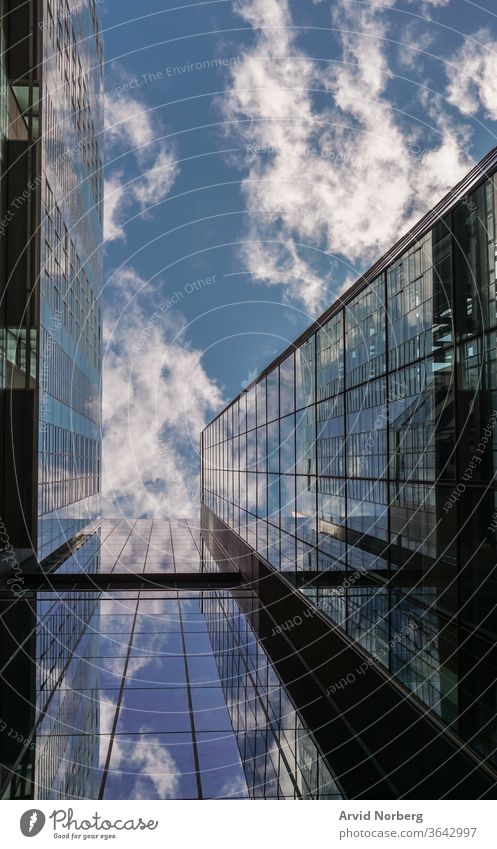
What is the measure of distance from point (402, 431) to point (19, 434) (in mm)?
14325

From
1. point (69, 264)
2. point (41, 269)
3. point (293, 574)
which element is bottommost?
point (293, 574)

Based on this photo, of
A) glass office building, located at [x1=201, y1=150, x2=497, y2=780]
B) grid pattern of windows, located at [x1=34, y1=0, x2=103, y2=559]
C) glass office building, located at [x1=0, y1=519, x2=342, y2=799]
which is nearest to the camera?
glass office building, located at [x1=0, y1=519, x2=342, y2=799]

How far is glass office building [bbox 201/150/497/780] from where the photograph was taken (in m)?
9.83

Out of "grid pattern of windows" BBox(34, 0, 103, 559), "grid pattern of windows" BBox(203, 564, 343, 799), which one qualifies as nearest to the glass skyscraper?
"grid pattern of windows" BBox(203, 564, 343, 799)

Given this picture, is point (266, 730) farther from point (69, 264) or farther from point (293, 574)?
point (69, 264)

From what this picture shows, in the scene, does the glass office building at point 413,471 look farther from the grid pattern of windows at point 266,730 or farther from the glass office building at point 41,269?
the glass office building at point 41,269

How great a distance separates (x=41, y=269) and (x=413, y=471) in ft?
53.6

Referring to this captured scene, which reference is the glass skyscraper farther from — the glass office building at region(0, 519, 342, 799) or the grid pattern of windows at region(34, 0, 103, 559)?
the grid pattern of windows at region(34, 0, 103, 559)

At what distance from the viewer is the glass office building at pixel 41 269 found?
77.7 feet

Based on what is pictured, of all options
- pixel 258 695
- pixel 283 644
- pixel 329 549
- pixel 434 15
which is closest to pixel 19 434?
pixel 329 549

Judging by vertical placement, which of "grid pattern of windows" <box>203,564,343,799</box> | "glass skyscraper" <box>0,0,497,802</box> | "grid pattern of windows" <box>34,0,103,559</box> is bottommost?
"grid pattern of windows" <box>203,564,343,799</box>

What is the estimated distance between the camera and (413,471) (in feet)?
43.5

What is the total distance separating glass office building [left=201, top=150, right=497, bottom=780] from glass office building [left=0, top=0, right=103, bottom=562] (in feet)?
28.1

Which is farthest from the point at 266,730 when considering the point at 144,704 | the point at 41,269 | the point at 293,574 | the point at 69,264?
the point at 69,264
